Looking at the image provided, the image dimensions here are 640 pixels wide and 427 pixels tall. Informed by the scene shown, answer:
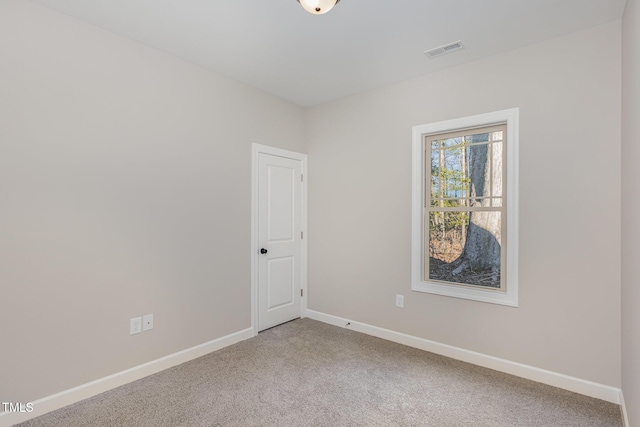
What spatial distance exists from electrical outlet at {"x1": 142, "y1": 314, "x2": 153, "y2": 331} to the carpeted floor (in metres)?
0.40

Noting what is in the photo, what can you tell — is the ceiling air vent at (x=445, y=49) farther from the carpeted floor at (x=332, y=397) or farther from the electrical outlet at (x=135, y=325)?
the electrical outlet at (x=135, y=325)

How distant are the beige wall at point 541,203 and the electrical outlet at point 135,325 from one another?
Answer: 228 cm

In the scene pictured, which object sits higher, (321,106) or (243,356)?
(321,106)

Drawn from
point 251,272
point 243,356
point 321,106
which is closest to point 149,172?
point 251,272

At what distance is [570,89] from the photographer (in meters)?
2.39

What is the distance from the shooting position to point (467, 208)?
2.95 m

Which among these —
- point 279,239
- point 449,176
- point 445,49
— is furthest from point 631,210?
point 279,239

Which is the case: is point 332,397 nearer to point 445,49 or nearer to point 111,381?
point 111,381

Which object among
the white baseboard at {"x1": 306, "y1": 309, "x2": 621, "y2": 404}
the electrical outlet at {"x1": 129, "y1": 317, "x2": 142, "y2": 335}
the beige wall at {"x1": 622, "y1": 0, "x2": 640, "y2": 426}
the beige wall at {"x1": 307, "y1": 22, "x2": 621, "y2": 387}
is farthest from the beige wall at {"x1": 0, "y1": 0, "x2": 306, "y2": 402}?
the beige wall at {"x1": 622, "y1": 0, "x2": 640, "y2": 426}

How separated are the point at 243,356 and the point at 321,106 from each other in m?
3.01

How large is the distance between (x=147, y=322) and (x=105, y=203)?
3.38 ft

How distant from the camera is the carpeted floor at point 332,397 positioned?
6.67 feet

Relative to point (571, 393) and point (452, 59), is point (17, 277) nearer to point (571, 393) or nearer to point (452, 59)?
point (452, 59)

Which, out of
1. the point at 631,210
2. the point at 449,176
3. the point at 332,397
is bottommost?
the point at 332,397
